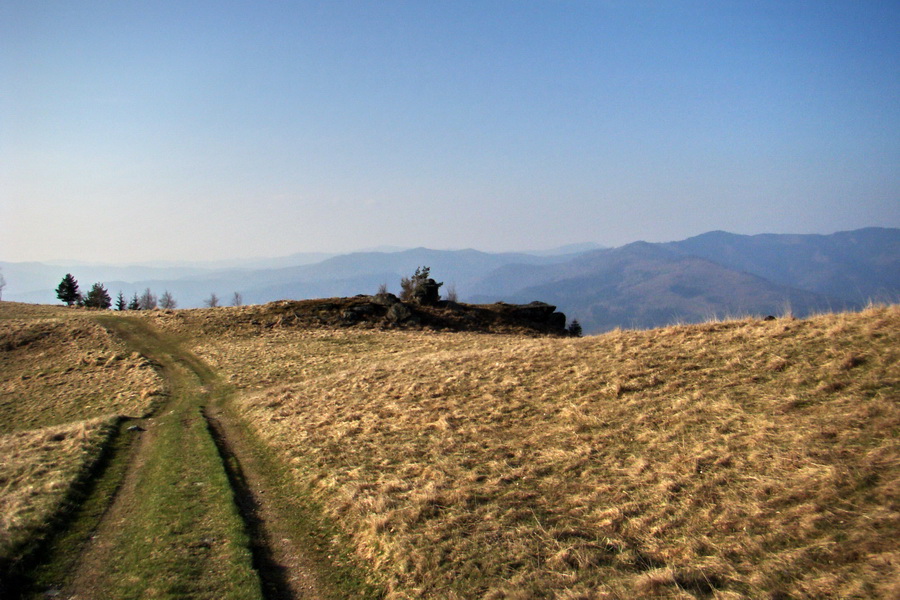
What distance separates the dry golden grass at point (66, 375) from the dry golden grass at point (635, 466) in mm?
8936

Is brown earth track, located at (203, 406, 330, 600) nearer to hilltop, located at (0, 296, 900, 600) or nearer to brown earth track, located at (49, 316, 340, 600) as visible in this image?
brown earth track, located at (49, 316, 340, 600)

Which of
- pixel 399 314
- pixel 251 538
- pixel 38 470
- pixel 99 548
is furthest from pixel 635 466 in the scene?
pixel 399 314

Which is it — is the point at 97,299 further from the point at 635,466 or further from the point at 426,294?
the point at 635,466

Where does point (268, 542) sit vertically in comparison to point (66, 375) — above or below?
below

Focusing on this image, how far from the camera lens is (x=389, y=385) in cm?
2119

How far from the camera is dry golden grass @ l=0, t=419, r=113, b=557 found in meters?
10.5

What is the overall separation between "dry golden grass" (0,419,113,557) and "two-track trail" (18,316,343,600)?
4.01 feet

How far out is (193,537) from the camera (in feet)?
32.9

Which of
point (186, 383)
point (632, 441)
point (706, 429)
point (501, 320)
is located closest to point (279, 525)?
point (632, 441)

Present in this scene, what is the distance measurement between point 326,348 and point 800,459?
99.4 feet

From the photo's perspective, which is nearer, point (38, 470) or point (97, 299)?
point (38, 470)

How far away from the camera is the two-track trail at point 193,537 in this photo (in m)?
8.39

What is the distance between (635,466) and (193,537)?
971 cm

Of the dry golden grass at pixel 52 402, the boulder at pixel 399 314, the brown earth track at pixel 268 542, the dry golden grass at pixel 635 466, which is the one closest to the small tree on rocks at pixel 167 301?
the dry golden grass at pixel 52 402
